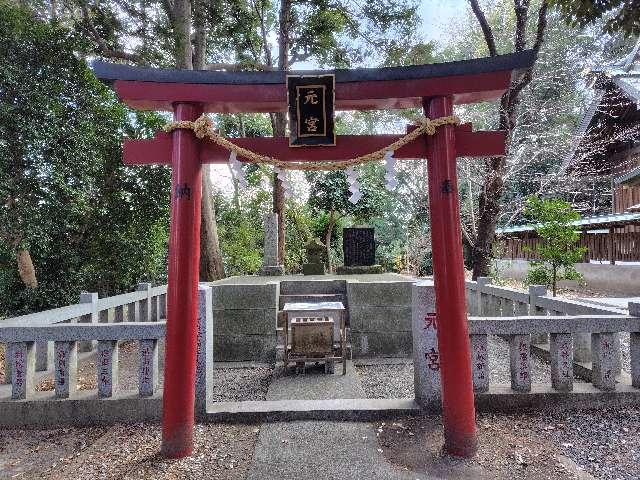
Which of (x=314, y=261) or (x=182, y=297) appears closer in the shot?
(x=182, y=297)

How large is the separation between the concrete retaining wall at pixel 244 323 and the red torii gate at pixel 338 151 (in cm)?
369

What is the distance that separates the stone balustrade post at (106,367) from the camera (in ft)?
14.4

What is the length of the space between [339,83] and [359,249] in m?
9.67

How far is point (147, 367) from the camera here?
4.44m

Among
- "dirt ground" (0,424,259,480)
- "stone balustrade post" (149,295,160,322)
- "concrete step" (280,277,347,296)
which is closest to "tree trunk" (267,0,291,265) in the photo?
"concrete step" (280,277,347,296)

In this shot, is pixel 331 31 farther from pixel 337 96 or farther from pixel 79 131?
pixel 337 96

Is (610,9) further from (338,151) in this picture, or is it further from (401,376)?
(401,376)

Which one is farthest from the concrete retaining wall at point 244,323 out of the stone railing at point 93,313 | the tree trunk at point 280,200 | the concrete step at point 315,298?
the tree trunk at point 280,200

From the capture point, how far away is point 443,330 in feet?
12.3

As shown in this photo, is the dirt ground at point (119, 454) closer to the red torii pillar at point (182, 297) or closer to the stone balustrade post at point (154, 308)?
the red torii pillar at point (182, 297)

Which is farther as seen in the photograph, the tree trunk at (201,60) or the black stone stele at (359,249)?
the black stone stele at (359,249)

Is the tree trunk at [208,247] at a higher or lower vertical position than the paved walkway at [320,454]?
higher

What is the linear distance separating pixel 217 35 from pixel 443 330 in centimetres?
1326

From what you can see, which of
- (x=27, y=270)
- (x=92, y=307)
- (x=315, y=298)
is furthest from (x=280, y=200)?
(x=92, y=307)
